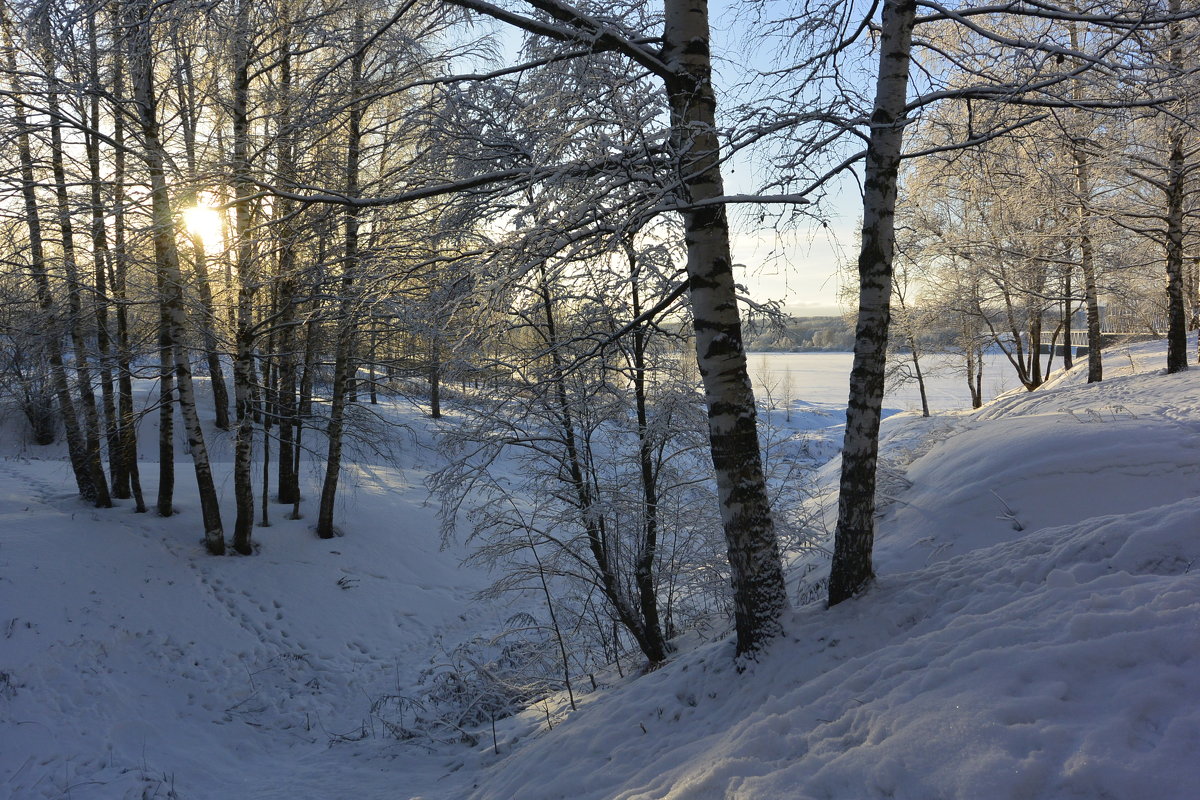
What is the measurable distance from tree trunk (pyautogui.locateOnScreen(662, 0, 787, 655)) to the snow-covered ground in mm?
435

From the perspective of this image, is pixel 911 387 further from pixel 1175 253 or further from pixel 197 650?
pixel 197 650

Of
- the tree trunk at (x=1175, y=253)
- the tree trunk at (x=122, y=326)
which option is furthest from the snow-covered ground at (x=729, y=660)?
the tree trunk at (x=122, y=326)

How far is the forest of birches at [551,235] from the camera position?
436cm

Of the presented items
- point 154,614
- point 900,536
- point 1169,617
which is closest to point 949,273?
point 900,536

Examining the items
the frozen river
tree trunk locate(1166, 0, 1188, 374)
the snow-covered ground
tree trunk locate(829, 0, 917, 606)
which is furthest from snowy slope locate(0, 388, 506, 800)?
the frozen river

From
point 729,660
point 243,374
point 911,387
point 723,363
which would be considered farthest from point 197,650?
point 911,387

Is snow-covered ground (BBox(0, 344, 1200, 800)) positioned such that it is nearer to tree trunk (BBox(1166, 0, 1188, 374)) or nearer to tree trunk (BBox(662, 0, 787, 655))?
tree trunk (BBox(662, 0, 787, 655))

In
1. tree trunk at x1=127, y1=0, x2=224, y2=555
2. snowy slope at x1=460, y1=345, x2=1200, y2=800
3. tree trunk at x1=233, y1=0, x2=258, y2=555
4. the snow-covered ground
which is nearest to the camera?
snowy slope at x1=460, y1=345, x2=1200, y2=800

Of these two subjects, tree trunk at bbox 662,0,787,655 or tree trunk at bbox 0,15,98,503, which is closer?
tree trunk at bbox 662,0,787,655

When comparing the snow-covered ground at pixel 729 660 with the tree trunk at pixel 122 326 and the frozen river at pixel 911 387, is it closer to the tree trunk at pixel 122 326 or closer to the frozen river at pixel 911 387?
the tree trunk at pixel 122 326

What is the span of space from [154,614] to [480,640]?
14.7 ft

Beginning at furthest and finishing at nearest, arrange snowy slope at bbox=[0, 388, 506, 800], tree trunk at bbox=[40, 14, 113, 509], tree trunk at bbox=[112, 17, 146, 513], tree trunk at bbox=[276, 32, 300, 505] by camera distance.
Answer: tree trunk at bbox=[276, 32, 300, 505] → tree trunk at bbox=[40, 14, 113, 509] → tree trunk at bbox=[112, 17, 146, 513] → snowy slope at bbox=[0, 388, 506, 800]

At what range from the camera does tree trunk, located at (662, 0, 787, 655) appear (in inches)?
173

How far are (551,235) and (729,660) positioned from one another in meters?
3.55
